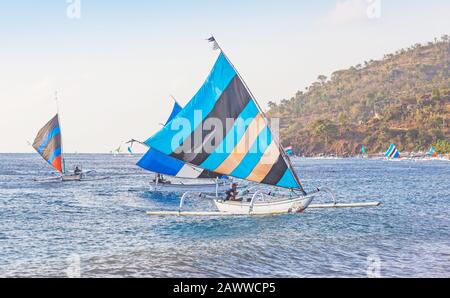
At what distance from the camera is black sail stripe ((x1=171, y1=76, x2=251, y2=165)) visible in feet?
119

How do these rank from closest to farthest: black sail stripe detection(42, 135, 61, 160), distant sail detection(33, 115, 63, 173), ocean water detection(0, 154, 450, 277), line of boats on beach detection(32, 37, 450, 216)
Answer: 1. ocean water detection(0, 154, 450, 277)
2. line of boats on beach detection(32, 37, 450, 216)
3. distant sail detection(33, 115, 63, 173)
4. black sail stripe detection(42, 135, 61, 160)

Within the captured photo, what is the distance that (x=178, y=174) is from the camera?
195ft

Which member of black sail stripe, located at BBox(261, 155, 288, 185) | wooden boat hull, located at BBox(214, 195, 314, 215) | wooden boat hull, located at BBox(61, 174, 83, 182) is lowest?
wooden boat hull, located at BBox(214, 195, 314, 215)

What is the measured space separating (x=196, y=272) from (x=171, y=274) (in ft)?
3.96

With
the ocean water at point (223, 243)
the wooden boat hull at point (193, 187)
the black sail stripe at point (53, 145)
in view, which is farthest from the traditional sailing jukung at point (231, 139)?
the black sail stripe at point (53, 145)

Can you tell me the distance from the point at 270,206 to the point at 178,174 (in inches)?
951

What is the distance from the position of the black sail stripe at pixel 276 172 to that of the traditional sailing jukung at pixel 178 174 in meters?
21.9

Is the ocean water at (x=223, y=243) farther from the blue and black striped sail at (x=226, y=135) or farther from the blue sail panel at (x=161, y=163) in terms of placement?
the blue sail panel at (x=161, y=163)

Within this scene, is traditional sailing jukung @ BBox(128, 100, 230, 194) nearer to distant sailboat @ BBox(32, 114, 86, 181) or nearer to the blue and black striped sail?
the blue and black striped sail

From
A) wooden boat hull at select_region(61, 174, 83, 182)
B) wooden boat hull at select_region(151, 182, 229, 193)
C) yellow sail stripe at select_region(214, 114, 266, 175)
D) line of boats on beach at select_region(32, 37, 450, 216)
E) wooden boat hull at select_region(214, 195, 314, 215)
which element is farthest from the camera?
wooden boat hull at select_region(61, 174, 83, 182)

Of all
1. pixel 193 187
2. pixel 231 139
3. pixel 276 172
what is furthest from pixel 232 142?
pixel 193 187

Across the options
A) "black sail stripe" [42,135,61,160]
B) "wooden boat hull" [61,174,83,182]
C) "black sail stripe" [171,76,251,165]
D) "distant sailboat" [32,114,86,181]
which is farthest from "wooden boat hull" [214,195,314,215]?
"wooden boat hull" [61,174,83,182]

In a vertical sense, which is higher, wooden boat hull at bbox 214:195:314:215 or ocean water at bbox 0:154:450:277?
wooden boat hull at bbox 214:195:314:215
